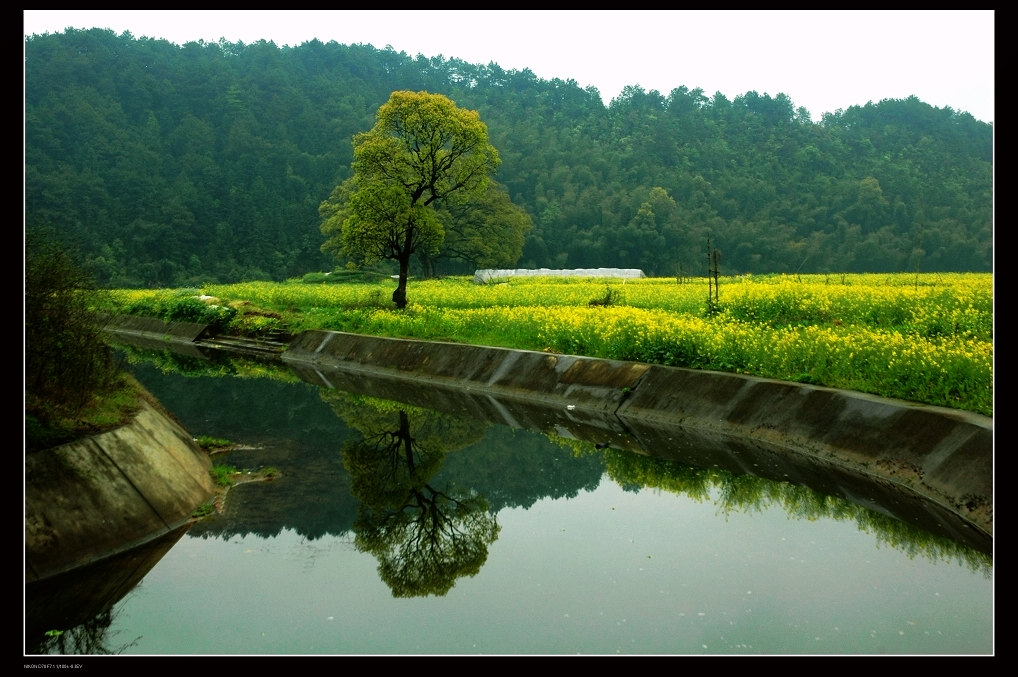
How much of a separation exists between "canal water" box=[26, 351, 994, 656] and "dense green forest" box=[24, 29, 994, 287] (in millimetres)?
41087

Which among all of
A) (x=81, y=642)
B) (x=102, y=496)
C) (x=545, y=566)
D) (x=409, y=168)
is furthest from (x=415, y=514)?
(x=409, y=168)

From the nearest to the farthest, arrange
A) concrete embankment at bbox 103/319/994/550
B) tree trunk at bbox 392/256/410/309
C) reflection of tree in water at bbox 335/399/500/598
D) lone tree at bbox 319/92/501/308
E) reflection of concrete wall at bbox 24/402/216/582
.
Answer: reflection of concrete wall at bbox 24/402/216/582
reflection of tree in water at bbox 335/399/500/598
concrete embankment at bbox 103/319/994/550
lone tree at bbox 319/92/501/308
tree trunk at bbox 392/256/410/309

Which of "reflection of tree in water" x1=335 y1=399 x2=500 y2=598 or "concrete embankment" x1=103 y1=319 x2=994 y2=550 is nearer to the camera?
"reflection of tree in water" x1=335 y1=399 x2=500 y2=598

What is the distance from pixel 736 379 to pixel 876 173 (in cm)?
5047

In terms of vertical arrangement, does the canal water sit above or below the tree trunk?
below

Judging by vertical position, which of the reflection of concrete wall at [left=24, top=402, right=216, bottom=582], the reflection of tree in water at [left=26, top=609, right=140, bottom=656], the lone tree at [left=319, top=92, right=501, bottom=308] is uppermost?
the lone tree at [left=319, top=92, right=501, bottom=308]

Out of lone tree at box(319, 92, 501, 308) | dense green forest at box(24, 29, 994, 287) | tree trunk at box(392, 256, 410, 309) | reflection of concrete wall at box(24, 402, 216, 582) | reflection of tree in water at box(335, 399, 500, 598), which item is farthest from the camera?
dense green forest at box(24, 29, 994, 287)

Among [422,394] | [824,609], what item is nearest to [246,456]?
[422,394]

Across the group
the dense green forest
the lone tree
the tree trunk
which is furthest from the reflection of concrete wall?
the dense green forest

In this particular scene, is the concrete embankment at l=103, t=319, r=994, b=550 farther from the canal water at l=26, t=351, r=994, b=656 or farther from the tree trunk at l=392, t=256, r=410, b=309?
the tree trunk at l=392, t=256, r=410, b=309

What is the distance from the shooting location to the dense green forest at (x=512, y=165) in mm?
57375

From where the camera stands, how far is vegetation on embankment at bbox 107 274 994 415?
12156 mm

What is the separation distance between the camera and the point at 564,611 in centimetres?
715

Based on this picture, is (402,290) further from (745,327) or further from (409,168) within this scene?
(745,327)
